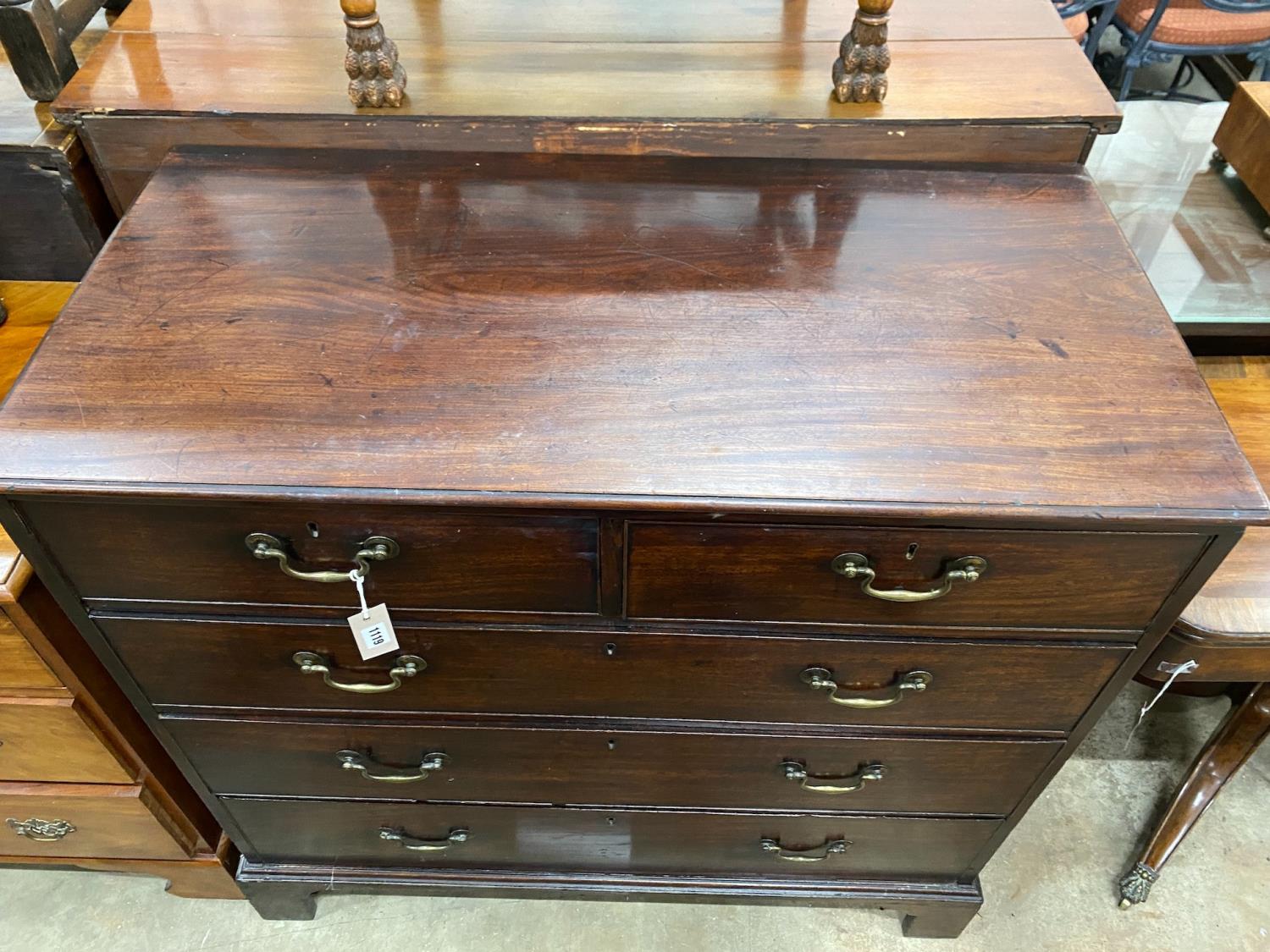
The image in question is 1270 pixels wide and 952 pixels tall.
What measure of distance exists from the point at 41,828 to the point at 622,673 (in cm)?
90

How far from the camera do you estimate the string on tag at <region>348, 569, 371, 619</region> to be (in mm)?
826

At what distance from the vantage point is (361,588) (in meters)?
0.84

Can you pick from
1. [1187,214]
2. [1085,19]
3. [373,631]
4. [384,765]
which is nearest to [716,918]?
[384,765]

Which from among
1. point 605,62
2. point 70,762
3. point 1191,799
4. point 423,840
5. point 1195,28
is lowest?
point 1191,799

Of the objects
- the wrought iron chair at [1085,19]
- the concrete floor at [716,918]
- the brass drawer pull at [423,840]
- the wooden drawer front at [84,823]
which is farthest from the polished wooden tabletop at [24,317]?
the wrought iron chair at [1085,19]

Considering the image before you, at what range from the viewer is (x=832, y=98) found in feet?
3.45

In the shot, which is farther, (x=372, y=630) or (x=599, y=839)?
(x=599, y=839)

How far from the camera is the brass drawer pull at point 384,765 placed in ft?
3.56

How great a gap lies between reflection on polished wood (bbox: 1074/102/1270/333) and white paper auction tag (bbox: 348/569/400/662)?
1089mm

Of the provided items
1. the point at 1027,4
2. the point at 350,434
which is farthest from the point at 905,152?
the point at 350,434

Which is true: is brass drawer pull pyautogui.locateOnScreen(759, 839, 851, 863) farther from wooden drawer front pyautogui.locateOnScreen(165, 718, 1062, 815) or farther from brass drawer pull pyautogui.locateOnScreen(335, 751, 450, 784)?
brass drawer pull pyautogui.locateOnScreen(335, 751, 450, 784)

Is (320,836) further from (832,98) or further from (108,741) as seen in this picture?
(832,98)

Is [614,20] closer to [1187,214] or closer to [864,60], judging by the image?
[864,60]

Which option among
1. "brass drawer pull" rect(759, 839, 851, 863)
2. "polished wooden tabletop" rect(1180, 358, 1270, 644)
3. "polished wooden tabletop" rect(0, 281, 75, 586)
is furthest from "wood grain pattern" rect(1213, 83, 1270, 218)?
"polished wooden tabletop" rect(0, 281, 75, 586)
